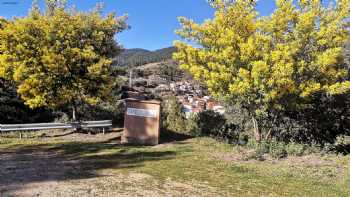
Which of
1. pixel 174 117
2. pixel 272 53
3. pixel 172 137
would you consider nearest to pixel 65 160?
pixel 172 137

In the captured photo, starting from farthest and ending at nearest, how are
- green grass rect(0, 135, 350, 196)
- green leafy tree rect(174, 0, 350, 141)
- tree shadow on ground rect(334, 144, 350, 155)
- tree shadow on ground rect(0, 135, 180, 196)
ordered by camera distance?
tree shadow on ground rect(334, 144, 350, 155) → green leafy tree rect(174, 0, 350, 141) → tree shadow on ground rect(0, 135, 180, 196) → green grass rect(0, 135, 350, 196)

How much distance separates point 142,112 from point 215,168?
480 centimetres

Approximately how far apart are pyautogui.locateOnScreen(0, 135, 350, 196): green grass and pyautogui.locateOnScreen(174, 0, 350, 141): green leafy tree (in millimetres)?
2086

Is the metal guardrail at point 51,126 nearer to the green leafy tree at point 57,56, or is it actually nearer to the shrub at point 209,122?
the green leafy tree at point 57,56

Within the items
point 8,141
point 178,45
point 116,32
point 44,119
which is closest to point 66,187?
point 178,45

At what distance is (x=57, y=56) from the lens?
48.1ft

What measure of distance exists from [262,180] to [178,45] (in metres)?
6.33

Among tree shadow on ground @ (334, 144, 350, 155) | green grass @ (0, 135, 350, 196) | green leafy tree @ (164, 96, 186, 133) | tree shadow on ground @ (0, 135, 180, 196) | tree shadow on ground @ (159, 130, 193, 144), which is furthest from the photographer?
green leafy tree @ (164, 96, 186, 133)

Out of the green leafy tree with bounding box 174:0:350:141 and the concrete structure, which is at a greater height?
the green leafy tree with bounding box 174:0:350:141

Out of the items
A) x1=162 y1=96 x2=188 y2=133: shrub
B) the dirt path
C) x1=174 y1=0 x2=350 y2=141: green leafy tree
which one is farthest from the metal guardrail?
x1=174 y1=0 x2=350 y2=141: green leafy tree

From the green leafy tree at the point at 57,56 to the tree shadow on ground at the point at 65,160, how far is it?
2941 millimetres

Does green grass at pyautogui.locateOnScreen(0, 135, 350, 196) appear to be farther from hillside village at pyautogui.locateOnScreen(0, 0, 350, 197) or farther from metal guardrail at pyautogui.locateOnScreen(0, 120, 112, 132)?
metal guardrail at pyautogui.locateOnScreen(0, 120, 112, 132)

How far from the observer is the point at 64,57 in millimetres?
15164

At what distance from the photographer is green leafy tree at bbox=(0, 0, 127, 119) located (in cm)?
1470
